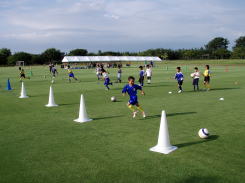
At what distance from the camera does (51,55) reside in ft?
392

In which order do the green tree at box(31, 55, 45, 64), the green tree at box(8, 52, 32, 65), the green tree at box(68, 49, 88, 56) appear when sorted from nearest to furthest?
the green tree at box(8, 52, 32, 65) < the green tree at box(31, 55, 45, 64) < the green tree at box(68, 49, 88, 56)

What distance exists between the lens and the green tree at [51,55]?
11662 cm

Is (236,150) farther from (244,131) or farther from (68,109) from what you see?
(68,109)

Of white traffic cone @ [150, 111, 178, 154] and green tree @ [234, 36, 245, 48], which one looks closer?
white traffic cone @ [150, 111, 178, 154]

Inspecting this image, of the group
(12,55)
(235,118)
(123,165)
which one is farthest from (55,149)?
(12,55)

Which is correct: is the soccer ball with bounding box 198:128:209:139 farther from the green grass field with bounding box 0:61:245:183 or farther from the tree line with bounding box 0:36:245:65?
the tree line with bounding box 0:36:245:65

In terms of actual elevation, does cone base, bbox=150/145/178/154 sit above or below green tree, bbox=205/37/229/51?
below

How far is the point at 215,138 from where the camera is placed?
282 inches

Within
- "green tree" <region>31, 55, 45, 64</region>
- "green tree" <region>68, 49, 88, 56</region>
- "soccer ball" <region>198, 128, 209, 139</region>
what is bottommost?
"soccer ball" <region>198, 128, 209, 139</region>

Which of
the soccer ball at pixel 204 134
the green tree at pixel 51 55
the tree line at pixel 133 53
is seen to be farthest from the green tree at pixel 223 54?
the soccer ball at pixel 204 134

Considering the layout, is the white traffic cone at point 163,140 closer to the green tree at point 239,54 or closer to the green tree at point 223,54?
the green tree at point 239,54

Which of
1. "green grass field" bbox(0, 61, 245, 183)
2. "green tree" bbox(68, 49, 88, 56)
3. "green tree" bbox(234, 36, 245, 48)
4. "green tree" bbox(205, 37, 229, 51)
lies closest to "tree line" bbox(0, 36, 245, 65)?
"green tree" bbox(68, 49, 88, 56)

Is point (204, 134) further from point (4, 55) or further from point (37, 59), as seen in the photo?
point (4, 55)

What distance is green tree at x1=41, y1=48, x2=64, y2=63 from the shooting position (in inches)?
4592
